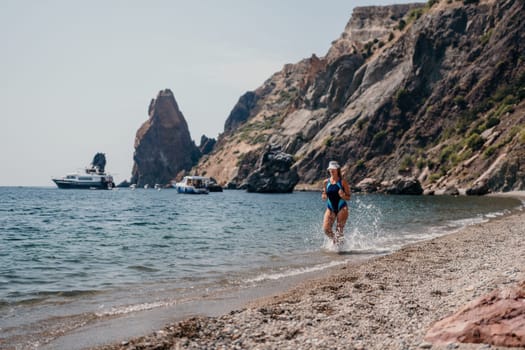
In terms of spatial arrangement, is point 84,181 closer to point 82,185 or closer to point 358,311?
point 82,185

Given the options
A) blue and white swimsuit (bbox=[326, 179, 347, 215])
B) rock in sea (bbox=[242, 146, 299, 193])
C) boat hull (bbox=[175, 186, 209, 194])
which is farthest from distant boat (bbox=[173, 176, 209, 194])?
blue and white swimsuit (bbox=[326, 179, 347, 215])

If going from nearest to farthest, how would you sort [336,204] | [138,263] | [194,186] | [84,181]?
[138,263] < [336,204] < [194,186] < [84,181]

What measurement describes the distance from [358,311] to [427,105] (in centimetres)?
8947

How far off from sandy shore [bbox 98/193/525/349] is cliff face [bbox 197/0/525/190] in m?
58.0

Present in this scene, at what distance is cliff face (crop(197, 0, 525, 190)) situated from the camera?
2822 inches

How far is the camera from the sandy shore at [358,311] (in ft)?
20.0

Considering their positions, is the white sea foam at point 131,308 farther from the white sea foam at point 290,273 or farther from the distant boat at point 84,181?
the distant boat at point 84,181

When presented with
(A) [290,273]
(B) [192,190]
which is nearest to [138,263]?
(A) [290,273]

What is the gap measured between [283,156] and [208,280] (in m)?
86.6

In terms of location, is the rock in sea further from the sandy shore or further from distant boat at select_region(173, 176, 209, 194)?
the sandy shore

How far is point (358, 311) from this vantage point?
293 inches

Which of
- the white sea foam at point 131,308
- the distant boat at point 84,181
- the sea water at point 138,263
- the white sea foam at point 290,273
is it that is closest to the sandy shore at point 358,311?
the white sea foam at point 290,273

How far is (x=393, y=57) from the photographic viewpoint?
339 feet

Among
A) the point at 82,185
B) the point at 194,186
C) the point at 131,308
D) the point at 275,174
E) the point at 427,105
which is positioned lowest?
the point at 131,308
